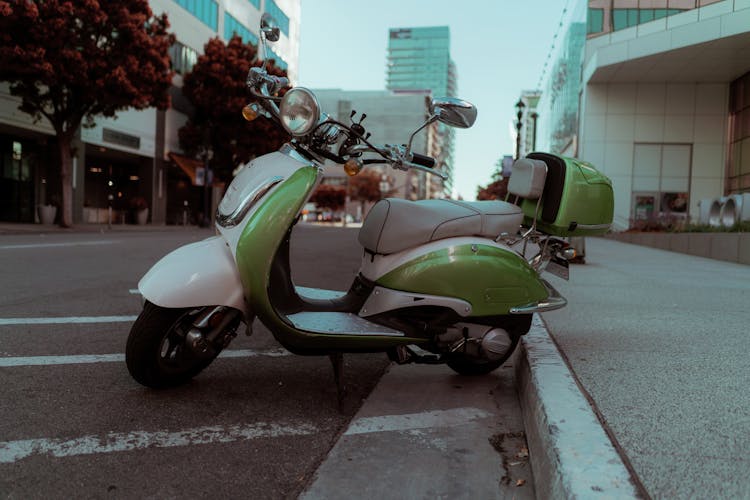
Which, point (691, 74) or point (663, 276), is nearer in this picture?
point (663, 276)

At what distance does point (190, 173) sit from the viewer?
3306 centimetres

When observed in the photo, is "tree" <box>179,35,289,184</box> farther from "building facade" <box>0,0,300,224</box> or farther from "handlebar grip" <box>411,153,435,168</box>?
"handlebar grip" <box>411,153,435,168</box>

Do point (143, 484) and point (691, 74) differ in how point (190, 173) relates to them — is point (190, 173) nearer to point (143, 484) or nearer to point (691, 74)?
point (691, 74)

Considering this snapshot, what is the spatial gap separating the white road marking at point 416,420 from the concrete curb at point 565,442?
0.95 ft

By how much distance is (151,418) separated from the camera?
8.96ft

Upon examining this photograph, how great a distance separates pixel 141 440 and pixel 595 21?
35659 millimetres

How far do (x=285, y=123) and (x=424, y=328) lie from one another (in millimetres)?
1285

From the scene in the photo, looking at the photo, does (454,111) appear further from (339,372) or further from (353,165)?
(339,372)

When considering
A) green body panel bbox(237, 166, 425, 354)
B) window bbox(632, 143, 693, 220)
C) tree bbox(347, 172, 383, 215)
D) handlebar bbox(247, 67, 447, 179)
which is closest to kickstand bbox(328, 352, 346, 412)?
green body panel bbox(237, 166, 425, 354)

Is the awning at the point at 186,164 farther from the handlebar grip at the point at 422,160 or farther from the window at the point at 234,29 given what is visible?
the handlebar grip at the point at 422,160

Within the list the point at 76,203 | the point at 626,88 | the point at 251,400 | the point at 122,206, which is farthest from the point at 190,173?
the point at 251,400

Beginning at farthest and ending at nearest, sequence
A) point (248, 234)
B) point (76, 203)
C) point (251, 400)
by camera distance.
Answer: point (76, 203)
point (251, 400)
point (248, 234)

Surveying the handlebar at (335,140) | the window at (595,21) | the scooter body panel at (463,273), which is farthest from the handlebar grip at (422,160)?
the window at (595,21)

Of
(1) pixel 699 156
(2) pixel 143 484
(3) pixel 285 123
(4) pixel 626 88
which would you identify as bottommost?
(2) pixel 143 484
